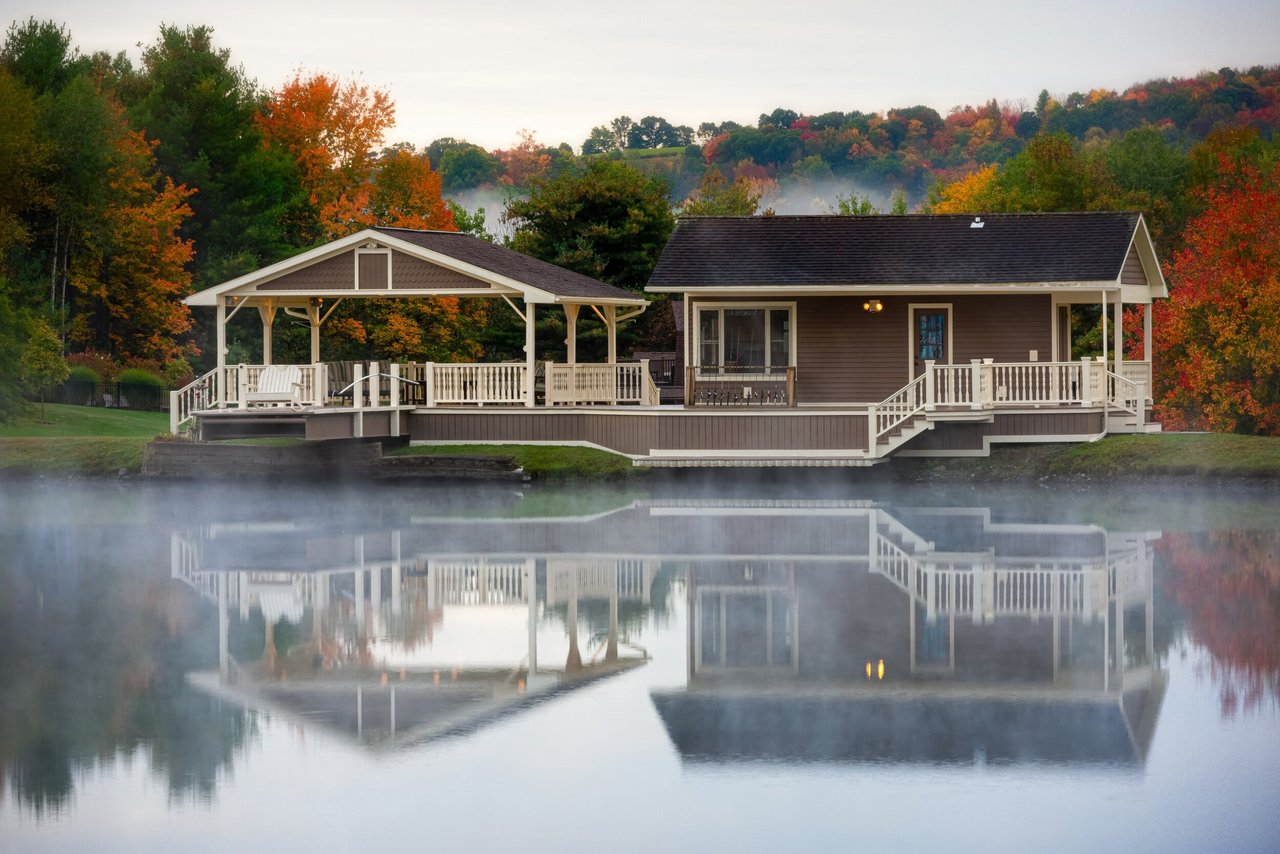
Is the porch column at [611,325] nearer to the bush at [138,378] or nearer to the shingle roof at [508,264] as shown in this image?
the shingle roof at [508,264]

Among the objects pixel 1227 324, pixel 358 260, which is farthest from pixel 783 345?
pixel 1227 324

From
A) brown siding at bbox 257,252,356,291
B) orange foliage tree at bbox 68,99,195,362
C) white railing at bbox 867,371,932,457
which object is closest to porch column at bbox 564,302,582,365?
brown siding at bbox 257,252,356,291

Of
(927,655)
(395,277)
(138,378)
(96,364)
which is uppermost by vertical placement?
(395,277)

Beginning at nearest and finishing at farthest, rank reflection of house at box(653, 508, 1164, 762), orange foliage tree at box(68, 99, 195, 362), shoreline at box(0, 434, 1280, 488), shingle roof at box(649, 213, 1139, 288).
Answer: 1. reflection of house at box(653, 508, 1164, 762)
2. shoreline at box(0, 434, 1280, 488)
3. shingle roof at box(649, 213, 1139, 288)
4. orange foliage tree at box(68, 99, 195, 362)

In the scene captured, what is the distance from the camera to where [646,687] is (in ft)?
46.5

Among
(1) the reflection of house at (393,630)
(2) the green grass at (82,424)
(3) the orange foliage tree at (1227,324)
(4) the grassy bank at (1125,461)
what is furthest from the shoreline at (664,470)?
(3) the orange foliage tree at (1227,324)

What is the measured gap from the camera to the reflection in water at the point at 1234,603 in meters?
13.9

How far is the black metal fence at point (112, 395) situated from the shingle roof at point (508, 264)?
17178mm

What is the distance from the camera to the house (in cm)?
3098

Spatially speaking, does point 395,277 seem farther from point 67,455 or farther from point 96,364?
point 96,364

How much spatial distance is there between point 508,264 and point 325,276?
3.53 metres

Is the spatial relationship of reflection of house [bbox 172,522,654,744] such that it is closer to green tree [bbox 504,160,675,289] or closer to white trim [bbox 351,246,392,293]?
white trim [bbox 351,246,392,293]

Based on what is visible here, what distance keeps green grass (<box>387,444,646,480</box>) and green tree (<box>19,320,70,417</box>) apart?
12112 millimetres

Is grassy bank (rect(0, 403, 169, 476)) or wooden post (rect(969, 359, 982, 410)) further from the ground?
wooden post (rect(969, 359, 982, 410))
